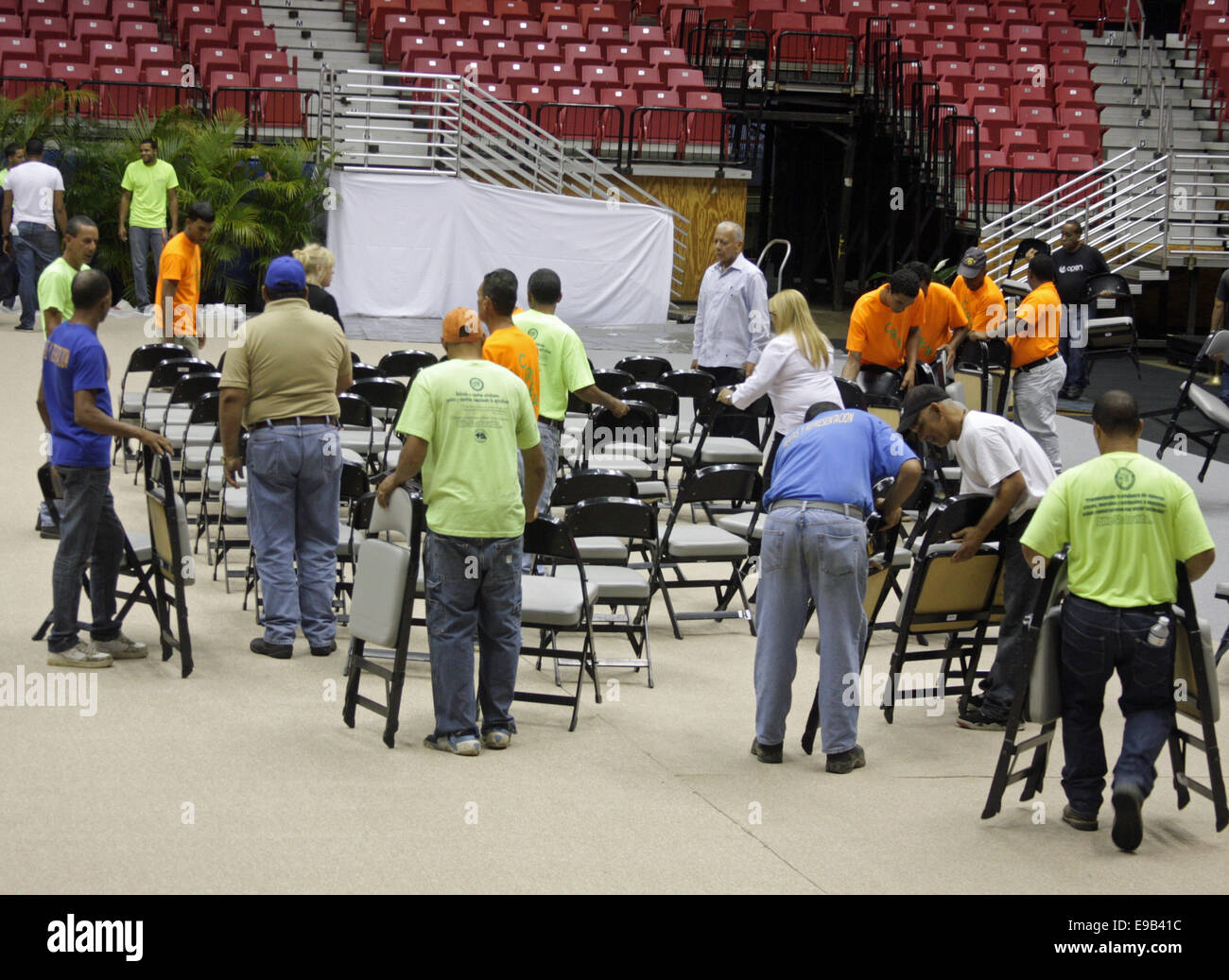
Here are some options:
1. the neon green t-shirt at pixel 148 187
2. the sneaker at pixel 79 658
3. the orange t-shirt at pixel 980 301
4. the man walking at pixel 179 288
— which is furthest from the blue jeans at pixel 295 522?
the neon green t-shirt at pixel 148 187

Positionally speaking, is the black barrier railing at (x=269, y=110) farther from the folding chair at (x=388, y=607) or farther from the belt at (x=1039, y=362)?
the folding chair at (x=388, y=607)

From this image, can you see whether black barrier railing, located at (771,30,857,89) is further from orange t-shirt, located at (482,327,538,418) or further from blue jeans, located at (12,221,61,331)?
orange t-shirt, located at (482,327,538,418)

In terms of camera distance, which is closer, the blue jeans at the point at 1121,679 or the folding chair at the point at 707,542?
the blue jeans at the point at 1121,679

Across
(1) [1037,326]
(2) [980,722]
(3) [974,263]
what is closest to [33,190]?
(3) [974,263]

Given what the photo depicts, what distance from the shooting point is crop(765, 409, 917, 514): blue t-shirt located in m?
5.56

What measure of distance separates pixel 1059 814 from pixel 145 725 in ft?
11.8

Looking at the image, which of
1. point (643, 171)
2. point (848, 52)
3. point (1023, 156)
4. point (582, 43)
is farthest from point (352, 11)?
point (1023, 156)

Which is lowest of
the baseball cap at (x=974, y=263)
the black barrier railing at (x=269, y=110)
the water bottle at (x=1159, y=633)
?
the water bottle at (x=1159, y=633)

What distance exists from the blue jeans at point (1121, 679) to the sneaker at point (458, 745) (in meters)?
2.23

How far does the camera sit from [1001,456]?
20.0ft

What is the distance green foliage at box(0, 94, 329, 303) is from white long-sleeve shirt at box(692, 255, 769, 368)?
7.74 meters

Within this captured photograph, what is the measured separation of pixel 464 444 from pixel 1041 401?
6.17 meters

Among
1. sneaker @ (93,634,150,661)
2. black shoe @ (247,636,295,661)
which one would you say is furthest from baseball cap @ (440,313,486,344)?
sneaker @ (93,634,150,661)

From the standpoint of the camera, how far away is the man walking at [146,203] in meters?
15.6
